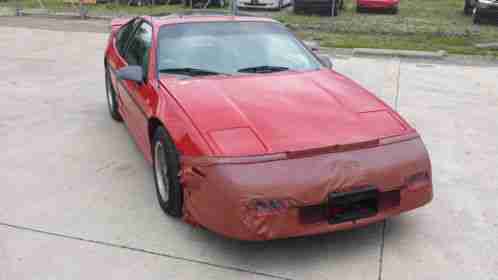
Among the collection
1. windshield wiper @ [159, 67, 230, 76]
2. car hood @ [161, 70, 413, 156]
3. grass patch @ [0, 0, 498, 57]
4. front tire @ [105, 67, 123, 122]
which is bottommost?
front tire @ [105, 67, 123, 122]

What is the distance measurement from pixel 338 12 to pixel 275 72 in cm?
1339

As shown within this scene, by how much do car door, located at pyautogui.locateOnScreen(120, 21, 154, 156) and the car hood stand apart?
26 cm

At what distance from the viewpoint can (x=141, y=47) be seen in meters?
4.65

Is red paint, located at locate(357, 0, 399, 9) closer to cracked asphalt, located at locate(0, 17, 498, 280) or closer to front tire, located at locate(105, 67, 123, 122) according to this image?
cracked asphalt, located at locate(0, 17, 498, 280)

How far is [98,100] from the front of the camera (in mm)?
6695

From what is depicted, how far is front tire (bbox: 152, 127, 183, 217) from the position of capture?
3.37 meters

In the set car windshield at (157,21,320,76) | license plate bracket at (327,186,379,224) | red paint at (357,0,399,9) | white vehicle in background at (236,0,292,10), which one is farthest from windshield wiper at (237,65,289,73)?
red paint at (357,0,399,9)

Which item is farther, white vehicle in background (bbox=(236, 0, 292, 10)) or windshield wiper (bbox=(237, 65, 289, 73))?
white vehicle in background (bbox=(236, 0, 292, 10))

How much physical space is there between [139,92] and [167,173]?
1040 millimetres

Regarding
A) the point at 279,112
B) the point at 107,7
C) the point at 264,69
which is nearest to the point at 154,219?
the point at 279,112

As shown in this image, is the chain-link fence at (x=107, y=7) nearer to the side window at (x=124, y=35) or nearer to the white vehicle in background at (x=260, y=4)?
the white vehicle in background at (x=260, y=4)

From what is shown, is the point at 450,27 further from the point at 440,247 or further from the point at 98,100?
the point at 440,247

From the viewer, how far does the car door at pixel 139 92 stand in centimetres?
407

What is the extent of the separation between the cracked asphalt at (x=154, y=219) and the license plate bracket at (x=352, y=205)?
30cm
